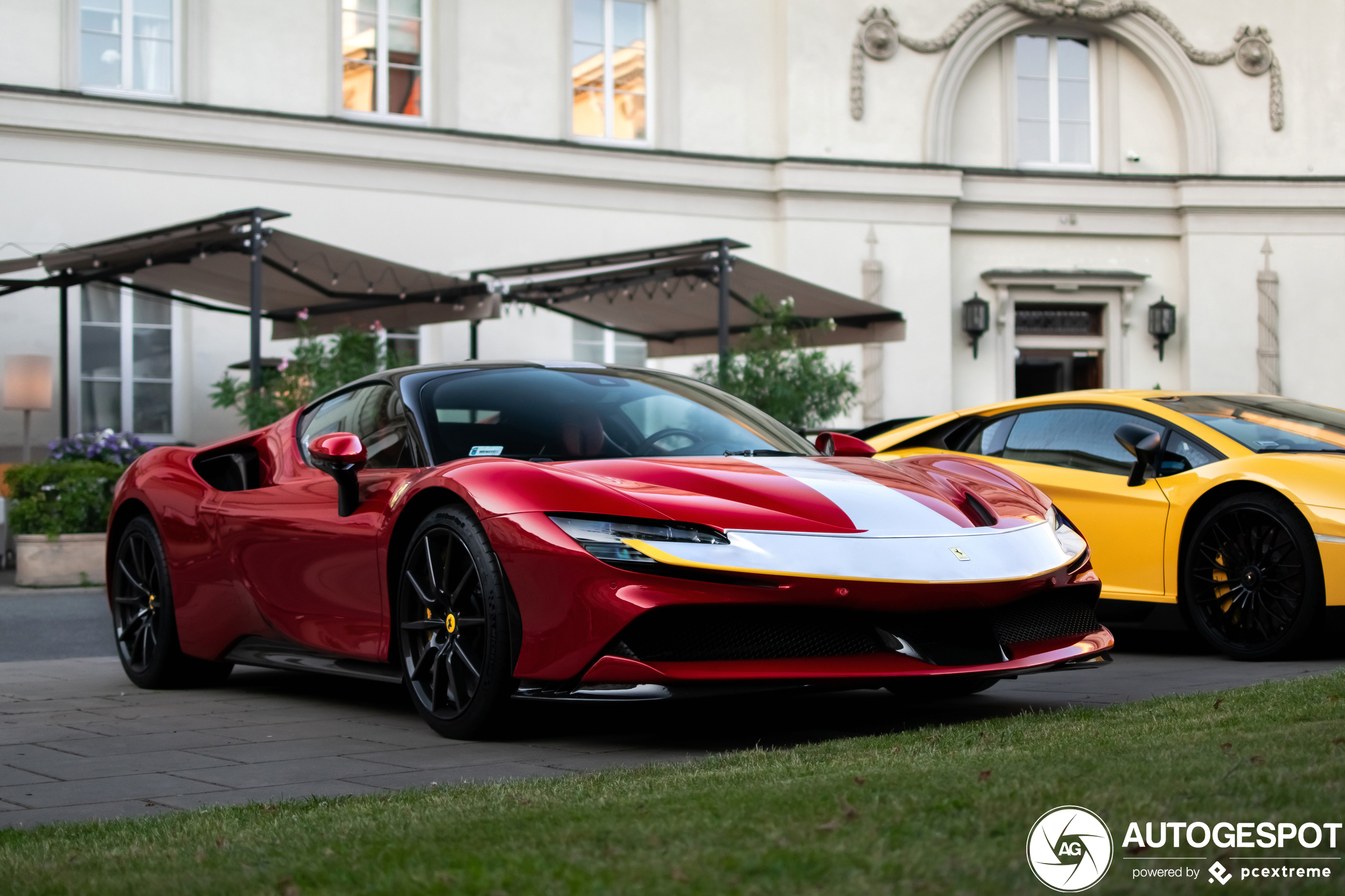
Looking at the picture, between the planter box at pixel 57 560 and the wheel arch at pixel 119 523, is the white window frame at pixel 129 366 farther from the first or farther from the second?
the wheel arch at pixel 119 523

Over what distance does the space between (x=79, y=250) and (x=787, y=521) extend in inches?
421

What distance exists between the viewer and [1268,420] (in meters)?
7.28

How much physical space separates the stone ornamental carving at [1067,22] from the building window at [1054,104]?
609mm

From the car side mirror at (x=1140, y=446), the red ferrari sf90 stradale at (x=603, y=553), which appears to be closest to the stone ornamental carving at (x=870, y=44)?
the car side mirror at (x=1140, y=446)

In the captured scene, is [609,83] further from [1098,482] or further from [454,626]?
[454,626]

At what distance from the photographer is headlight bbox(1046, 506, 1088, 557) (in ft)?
16.6

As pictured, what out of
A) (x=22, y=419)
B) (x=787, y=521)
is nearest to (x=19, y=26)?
(x=22, y=419)

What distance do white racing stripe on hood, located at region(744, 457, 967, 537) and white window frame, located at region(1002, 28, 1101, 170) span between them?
61.4 feet

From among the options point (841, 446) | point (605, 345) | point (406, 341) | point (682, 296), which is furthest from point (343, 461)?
point (605, 345)

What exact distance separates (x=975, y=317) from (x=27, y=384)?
12716mm

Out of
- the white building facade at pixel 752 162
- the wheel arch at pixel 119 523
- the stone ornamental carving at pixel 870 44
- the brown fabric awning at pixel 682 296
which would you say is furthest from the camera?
the stone ornamental carving at pixel 870 44

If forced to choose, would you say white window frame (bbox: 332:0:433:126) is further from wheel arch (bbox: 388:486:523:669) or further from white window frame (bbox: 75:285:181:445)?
wheel arch (bbox: 388:486:523:669)

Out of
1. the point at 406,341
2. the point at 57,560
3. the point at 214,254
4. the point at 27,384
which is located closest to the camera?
the point at 57,560

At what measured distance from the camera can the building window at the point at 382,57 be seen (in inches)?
744
